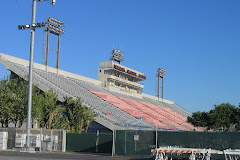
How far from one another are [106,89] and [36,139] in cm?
4120

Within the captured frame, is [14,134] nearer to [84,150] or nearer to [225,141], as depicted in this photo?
[84,150]

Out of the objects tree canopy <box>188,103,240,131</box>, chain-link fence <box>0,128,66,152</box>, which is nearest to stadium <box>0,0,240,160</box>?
chain-link fence <box>0,128,66,152</box>

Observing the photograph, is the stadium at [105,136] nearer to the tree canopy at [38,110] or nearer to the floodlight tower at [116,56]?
the tree canopy at [38,110]

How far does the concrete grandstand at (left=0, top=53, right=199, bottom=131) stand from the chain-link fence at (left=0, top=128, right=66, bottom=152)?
29.9 ft

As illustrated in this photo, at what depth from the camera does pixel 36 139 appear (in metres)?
29.9

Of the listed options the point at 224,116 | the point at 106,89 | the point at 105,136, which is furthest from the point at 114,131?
the point at 106,89

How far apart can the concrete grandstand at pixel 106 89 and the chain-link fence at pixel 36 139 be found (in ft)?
29.9

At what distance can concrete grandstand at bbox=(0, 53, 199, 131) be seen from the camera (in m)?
44.9

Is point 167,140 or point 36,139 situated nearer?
point 167,140

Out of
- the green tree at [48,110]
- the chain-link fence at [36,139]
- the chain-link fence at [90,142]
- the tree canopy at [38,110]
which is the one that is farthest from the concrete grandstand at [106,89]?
the chain-link fence at [36,139]

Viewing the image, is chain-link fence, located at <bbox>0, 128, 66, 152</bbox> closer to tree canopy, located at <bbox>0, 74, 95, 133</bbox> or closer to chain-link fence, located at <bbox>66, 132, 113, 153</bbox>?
chain-link fence, located at <bbox>66, 132, 113, 153</bbox>

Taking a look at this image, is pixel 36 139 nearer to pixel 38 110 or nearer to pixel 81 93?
pixel 38 110

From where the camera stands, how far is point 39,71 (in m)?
54.2

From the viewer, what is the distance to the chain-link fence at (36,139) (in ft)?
97.9
